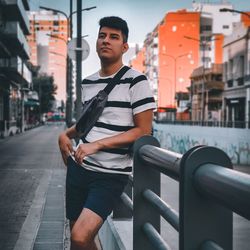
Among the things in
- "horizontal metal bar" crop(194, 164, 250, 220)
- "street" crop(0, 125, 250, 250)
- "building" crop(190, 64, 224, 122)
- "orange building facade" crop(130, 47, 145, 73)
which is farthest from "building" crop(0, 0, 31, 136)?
"orange building facade" crop(130, 47, 145, 73)

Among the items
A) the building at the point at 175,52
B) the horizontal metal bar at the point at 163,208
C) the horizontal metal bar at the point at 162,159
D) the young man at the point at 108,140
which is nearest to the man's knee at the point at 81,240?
the young man at the point at 108,140

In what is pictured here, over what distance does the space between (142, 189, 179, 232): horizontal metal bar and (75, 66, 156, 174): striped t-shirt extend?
1.05ft

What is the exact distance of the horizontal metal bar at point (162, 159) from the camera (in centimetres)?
224

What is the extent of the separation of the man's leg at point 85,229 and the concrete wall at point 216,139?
18579mm

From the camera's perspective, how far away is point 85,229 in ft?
9.68

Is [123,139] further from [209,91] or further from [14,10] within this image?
[209,91]

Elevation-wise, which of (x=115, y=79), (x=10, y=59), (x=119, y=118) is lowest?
(x=119, y=118)

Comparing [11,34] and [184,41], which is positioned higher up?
[184,41]

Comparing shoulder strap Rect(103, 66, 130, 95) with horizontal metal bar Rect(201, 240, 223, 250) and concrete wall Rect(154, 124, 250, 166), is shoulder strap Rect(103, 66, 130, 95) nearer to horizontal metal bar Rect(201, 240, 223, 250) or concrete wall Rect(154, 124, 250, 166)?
horizontal metal bar Rect(201, 240, 223, 250)

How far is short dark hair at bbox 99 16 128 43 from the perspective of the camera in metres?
3.35

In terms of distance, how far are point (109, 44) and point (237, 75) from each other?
48156 mm

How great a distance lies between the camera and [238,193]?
146 centimetres

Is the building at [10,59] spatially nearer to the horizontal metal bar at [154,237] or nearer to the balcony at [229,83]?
the balcony at [229,83]

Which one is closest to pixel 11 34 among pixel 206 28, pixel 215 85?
pixel 215 85
